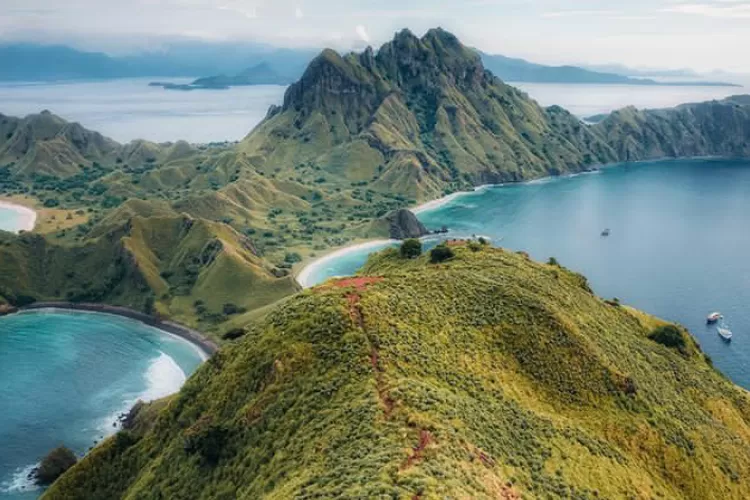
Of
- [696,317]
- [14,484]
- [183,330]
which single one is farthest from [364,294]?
[696,317]

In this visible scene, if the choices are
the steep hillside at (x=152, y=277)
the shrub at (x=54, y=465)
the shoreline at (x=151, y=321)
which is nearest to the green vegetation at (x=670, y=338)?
the shoreline at (x=151, y=321)

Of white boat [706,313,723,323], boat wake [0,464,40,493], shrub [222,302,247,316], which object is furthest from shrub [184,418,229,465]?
white boat [706,313,723,323]

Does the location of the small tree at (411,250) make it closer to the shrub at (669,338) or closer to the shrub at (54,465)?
the shrub at (669,338)

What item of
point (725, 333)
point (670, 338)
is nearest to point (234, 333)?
point (670, 338)

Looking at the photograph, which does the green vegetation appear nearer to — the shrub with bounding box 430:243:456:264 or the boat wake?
Answer: the shrub with bounding box 430:243:456:264

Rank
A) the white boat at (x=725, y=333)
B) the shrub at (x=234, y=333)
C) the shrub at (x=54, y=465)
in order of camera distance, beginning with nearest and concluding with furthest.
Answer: the shrub at (x=54, y=465)
the shrub at (x=234, y=333)
the white boat at (x=725, y=333)

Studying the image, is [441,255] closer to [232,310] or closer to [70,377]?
[232,310]
